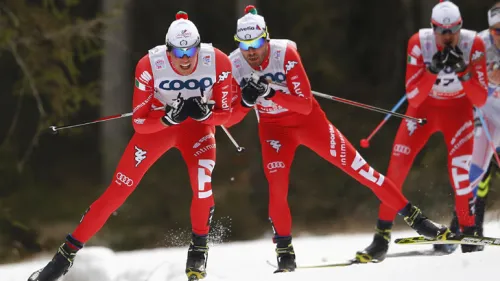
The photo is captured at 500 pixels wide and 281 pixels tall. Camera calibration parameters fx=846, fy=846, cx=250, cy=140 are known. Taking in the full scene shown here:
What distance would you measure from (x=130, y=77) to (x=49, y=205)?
9.32ft

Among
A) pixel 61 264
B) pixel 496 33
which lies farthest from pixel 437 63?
pixel 61 264

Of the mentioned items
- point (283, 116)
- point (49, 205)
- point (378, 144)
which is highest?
point (283, 116)

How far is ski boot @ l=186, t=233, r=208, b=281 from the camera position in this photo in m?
6.41

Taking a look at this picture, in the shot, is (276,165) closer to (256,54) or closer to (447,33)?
(256,54)

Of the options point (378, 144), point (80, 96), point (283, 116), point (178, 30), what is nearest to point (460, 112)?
point (283, 116)

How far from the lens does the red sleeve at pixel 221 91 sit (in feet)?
20.9

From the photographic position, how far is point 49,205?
14461 mm

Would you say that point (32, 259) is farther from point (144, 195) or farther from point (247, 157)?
point (247, 157)

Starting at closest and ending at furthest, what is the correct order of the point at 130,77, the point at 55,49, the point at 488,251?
the point at 488,251, the point at 55,49, the point at 130,77

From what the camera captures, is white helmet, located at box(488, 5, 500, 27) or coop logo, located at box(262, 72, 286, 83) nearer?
coop logo, located at box(262, 72, 286, 83)

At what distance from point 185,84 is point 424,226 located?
226cm

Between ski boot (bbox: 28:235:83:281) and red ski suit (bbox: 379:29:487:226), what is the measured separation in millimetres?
2803

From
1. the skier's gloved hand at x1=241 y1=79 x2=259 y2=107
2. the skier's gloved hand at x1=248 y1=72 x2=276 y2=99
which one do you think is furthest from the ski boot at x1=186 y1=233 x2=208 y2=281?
the skier's gloved hand at x1=248 y1=72 x2=276 y2=99

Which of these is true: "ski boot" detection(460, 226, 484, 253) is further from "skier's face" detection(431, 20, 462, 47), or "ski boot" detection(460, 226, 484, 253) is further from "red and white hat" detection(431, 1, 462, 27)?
"red and white hat" detection(431, 1, 462, 27)
